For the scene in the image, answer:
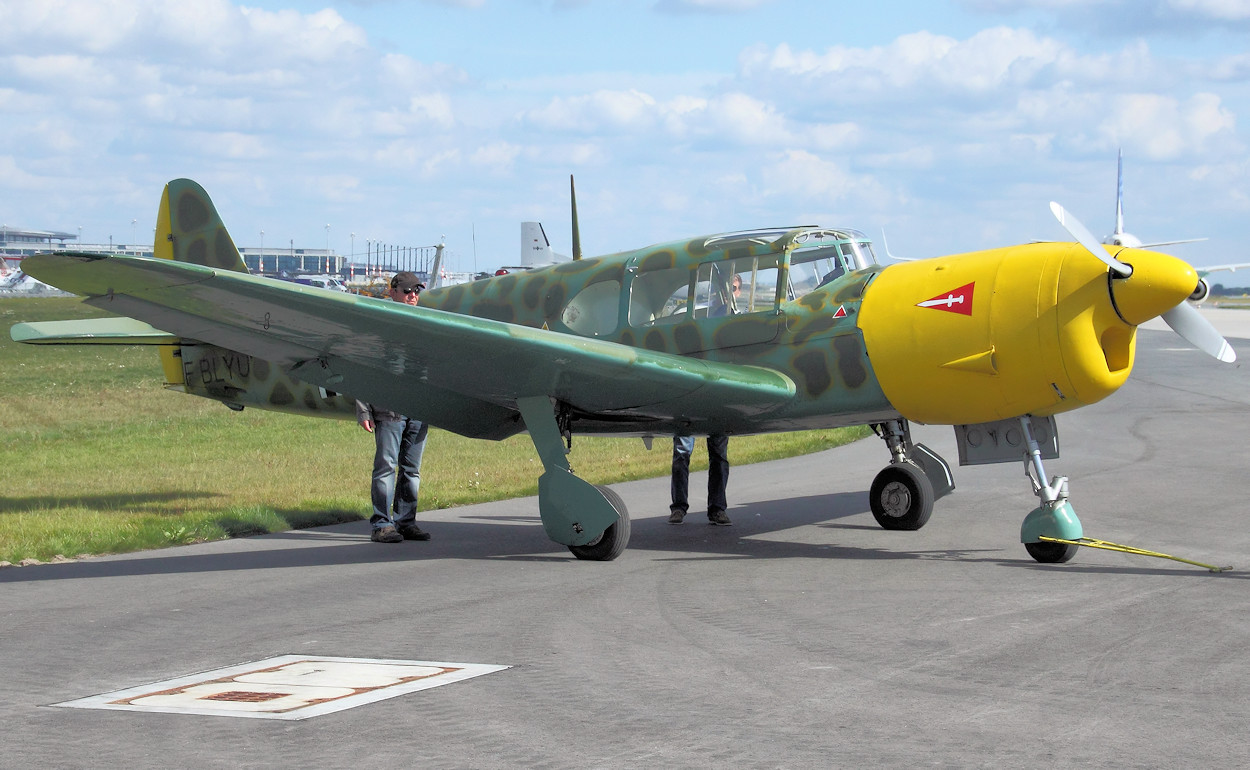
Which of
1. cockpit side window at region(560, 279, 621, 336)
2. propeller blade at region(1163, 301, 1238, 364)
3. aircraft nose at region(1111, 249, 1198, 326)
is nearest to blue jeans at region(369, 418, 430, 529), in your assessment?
cockpit side window at region(560, 279, 621, 336)

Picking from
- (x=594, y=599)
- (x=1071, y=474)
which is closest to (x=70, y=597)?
(x=594, y=599)

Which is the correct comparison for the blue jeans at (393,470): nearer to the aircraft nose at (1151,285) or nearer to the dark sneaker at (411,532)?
the dark sneaker at (411,532)

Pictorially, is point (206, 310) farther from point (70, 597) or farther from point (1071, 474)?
point (1071, 474)

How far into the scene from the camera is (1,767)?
14.5ft

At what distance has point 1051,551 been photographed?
29.6ft

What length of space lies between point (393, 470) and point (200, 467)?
614 centimetres

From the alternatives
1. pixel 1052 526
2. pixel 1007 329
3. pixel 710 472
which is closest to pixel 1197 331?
pixel 1007 329

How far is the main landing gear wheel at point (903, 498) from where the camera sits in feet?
36.6

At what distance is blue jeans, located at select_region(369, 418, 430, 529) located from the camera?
11.0 m

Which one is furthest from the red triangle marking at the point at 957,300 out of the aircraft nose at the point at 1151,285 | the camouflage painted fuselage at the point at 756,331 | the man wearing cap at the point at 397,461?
the man wearing cap at the point at 397,461

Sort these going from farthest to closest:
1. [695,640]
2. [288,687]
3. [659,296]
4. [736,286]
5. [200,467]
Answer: [200,467]
[659,296]
[736,286]
[695,640]
[288,687]

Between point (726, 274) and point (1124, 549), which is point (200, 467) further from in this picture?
point (1124, 549)

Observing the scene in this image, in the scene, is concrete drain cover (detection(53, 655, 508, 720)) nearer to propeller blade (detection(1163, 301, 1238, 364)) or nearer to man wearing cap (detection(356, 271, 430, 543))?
man wearing cap (detection(356, 271, 430, 543))

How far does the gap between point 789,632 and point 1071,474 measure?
8659 millimetres
